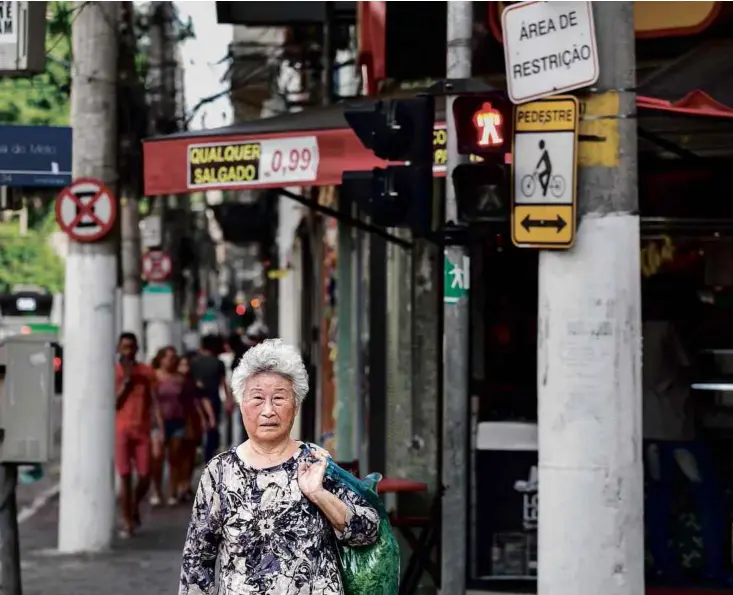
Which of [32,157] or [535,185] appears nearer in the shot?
[535,185]

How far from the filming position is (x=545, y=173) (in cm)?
725

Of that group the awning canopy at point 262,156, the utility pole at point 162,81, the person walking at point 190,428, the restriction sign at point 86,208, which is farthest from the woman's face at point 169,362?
the awning canopy at point 262,156

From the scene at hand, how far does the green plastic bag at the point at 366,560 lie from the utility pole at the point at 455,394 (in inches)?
138

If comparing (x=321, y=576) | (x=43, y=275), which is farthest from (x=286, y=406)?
(x=43, y=275)

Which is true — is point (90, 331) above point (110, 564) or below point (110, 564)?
above

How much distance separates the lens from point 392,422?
1357 centimetres

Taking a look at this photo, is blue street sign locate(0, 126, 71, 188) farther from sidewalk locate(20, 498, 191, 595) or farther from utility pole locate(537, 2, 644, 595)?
utility pole locate(537, 2, 644, 595)

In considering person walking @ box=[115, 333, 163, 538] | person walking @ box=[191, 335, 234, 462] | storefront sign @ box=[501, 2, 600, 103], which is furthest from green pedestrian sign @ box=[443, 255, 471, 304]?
person walking @ box=[191, 335, 234, 462]

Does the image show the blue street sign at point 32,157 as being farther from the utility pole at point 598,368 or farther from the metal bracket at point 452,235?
the utility pole at point 598,368

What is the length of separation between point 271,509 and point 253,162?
6.23 meters

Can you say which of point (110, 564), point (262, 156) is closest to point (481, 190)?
point (262, 156)

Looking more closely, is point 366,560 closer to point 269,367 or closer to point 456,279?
point 269,367

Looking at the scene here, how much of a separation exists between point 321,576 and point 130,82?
1338cm

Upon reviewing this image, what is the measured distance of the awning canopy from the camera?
1130cm
